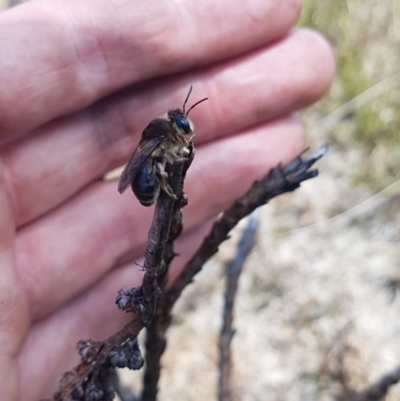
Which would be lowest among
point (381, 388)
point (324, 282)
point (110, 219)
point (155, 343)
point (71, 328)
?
point (324, 282)

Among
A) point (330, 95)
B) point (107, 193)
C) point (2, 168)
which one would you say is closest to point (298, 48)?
point (107, 193)

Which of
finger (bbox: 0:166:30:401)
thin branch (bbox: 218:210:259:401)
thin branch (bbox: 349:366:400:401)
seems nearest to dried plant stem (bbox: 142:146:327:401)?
thin branch (bbox: 218:210:259:401)

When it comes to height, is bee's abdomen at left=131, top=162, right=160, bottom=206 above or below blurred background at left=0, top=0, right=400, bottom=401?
above

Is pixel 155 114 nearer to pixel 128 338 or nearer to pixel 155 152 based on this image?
pixel 155 152

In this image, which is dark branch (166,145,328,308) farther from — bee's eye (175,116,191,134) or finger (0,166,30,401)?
finger (0,166,30,401)

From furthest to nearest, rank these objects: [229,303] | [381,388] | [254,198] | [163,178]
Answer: [229,303], [381,388], [254,198], [163,178]

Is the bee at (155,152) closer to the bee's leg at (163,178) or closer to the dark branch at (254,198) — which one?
the bee's leg at (163,178)

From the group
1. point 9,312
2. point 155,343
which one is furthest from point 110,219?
point 155,343
